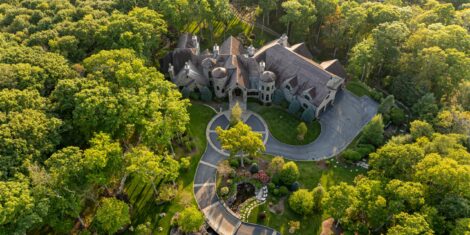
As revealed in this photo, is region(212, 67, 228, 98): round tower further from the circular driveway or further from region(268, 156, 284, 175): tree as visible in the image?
region(268, 156, 284, 175): tree

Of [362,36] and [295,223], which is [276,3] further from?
[295,223]

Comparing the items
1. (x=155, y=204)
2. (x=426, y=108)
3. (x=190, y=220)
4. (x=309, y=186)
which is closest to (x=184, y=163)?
(x=155, y=204)

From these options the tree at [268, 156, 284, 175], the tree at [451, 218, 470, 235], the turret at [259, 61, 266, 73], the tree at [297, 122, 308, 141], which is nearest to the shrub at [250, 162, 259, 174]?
the tree at [268, 156, 284, 175]

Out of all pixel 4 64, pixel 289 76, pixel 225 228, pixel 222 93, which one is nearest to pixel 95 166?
pixel 225 228

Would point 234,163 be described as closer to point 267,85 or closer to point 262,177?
point 262,177

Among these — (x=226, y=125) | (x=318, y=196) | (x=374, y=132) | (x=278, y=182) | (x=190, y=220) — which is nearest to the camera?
(x=190, y=220)

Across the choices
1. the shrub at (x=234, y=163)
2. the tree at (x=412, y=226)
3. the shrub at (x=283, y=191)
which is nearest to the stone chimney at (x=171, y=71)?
the shrub at (x=234, y=163)
